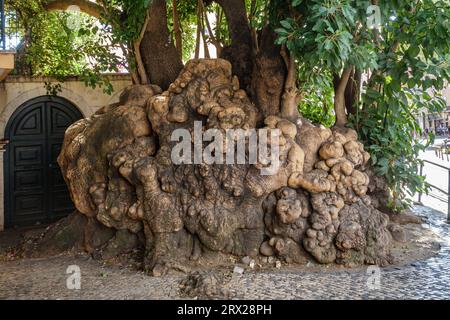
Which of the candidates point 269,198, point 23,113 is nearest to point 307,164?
point 269,198

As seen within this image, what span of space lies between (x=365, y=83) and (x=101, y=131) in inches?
189

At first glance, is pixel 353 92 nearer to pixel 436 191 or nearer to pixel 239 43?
pixel 239 43

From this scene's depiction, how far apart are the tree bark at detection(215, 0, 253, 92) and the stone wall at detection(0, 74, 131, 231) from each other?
12.8 feet

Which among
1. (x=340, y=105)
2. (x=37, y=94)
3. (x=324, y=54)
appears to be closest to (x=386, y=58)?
(x=340, y=105)

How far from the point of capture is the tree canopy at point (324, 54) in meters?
6.41

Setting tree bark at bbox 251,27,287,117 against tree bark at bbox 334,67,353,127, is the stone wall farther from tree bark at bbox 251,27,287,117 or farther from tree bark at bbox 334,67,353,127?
tree bark at bbox 334,67,353,127

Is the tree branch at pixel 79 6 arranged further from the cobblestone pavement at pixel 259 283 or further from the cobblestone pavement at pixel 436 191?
the cobblestone pavement at pixel 436 191

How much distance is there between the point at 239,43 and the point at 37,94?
5.30 meters

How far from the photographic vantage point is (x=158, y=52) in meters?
8.66

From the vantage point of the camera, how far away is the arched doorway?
1095 centimetres

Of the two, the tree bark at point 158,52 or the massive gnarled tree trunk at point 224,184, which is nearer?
the massive gnarled tree trunk at point 224,184

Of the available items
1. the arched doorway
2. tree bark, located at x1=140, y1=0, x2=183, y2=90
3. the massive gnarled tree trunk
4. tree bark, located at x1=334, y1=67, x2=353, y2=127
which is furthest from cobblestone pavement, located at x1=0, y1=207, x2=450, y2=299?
the arched doorway

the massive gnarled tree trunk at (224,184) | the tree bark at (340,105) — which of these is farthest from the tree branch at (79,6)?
the tree bark at (340,105)

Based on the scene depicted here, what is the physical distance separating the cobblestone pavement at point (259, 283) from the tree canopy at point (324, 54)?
199 centimetres
